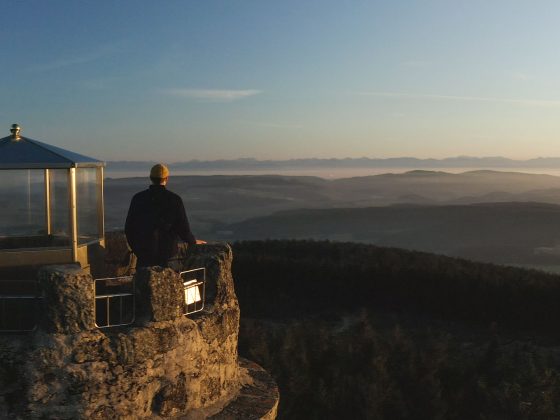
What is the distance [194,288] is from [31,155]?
2.64 metres

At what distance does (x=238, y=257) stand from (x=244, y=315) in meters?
3.41

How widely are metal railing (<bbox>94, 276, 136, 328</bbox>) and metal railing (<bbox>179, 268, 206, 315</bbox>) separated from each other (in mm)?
663

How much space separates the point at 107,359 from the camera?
19.6 ft

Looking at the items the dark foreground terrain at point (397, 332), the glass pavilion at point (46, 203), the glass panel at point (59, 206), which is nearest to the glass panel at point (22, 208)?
the glass pavilion at point (46, 203)

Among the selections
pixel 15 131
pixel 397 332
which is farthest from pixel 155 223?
pixel 397 332

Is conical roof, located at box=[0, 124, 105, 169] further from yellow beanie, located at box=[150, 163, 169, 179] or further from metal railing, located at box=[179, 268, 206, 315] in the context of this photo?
metal railing, located at box=[179, 268, 206, 315]

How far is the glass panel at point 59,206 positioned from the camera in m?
7.62

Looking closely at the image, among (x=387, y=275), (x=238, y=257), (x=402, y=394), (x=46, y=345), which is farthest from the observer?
(x=238, y=257)

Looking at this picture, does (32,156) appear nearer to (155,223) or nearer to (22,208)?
(22,208)

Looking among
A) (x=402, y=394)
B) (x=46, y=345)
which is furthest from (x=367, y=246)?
(x=46, y=345)

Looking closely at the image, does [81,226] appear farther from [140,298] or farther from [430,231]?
[430,231]

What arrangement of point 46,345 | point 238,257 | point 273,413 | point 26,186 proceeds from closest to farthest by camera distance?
point 46,345, point 273,413, point 26,186, point 238,257

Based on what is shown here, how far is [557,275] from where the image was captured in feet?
70.4

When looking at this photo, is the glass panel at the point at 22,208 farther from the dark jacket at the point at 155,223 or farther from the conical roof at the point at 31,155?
the dark jacket at the point at 155,223
